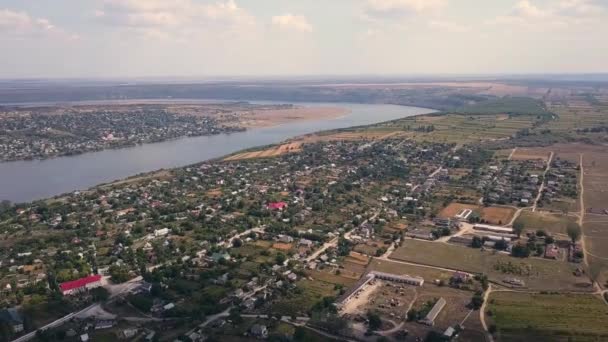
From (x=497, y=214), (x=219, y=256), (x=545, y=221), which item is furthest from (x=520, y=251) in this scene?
(x=219, y=256)

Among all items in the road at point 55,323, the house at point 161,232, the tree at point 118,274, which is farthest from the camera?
the house at point 161,232

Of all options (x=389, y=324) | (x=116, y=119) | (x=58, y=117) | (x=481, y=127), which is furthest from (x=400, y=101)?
(x=389, y=324)

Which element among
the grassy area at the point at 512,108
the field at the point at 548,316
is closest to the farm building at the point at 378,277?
the field at the point at 548,316

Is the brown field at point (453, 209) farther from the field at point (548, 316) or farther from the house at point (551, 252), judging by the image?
the field at point (548, 316)

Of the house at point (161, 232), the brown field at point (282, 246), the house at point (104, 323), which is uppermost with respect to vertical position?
the house at point (161, 232)

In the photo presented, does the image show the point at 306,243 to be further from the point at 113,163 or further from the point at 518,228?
the point at 113,163

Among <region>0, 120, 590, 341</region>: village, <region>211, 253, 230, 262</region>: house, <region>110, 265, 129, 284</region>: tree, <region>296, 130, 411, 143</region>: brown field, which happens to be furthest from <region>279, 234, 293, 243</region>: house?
<region>296, 130, 411, 143</region>: brown field

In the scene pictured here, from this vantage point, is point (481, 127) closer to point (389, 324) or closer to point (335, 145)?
point (335, 145)

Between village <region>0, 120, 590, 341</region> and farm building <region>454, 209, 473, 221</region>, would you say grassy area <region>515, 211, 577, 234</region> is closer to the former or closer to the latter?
village <region>0, 120, 590, 341</region>

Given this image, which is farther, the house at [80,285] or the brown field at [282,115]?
the brown field at [282,115]
